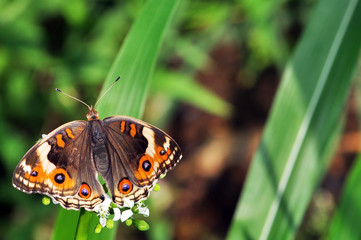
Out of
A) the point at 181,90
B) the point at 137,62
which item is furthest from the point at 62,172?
the point at 181,90

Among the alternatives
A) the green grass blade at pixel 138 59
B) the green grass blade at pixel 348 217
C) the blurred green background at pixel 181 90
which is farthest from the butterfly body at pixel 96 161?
the blurred green background at pixel 181 90

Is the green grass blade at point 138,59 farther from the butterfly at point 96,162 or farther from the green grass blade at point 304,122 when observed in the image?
the green grass blade at point 304,122

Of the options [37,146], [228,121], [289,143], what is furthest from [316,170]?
[228,121]

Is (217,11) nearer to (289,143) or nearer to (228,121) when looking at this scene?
(228,121)

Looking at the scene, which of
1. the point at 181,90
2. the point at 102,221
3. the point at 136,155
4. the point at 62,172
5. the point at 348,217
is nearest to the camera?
the point at 102,221

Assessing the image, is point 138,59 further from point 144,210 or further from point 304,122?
point 304,122
